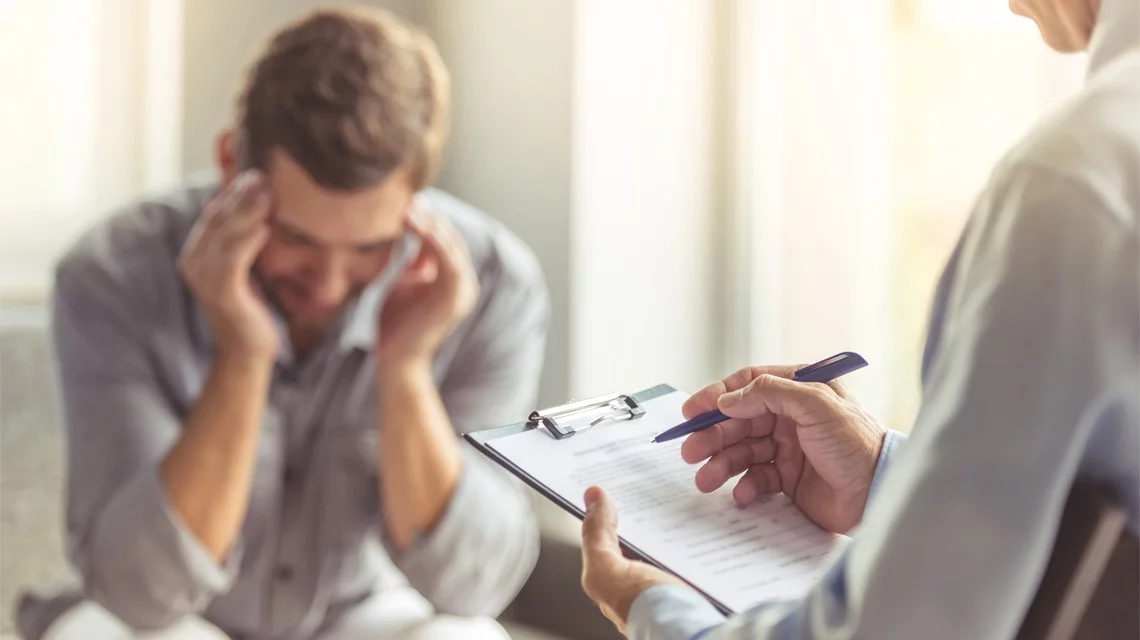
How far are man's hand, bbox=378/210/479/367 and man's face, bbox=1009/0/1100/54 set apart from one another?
0.47m

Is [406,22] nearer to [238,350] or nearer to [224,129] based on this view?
[224,129]

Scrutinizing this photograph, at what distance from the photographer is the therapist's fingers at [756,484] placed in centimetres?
61

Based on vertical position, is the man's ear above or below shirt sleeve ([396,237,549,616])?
above

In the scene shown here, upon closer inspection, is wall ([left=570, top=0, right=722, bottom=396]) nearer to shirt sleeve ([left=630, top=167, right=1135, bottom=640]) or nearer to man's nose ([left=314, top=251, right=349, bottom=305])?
man's nose ([left=314, top=251, right=349, bottom=305])

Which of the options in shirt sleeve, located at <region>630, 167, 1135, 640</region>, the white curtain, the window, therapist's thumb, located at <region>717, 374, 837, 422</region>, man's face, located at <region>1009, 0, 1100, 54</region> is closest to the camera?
shirt sleeve, located at <region>630, 167, 1135, 640</region>

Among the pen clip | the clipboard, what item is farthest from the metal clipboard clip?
the pen clip

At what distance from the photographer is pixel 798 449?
663 millimetres

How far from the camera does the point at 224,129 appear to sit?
752 mm

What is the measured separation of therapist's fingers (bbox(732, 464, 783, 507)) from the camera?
611mm

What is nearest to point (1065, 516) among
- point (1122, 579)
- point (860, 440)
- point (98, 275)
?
point (1122, 579)

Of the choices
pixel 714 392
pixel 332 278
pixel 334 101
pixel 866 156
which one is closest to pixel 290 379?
pixel 332 278

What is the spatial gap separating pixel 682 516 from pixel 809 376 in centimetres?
14

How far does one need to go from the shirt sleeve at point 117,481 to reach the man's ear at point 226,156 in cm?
12

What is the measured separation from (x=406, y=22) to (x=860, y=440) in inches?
18.9
